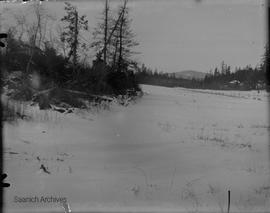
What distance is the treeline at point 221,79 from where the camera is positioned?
1083 centimetres

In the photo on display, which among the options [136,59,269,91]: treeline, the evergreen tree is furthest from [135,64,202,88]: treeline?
the evergreen tree

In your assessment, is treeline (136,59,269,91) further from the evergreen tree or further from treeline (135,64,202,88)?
the evergreen tree

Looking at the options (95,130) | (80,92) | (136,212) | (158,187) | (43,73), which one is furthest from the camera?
(80,92)

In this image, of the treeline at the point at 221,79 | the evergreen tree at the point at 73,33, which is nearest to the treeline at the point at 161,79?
the treeline at the point at 221,79

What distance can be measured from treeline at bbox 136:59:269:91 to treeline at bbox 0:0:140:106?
96 cm

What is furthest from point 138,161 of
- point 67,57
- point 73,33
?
point 67,57

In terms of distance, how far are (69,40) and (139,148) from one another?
157 inches

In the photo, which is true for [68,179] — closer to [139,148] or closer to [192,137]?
[139,148]

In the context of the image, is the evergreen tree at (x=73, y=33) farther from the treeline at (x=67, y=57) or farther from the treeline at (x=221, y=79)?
the treeline at (x=221, y=79)

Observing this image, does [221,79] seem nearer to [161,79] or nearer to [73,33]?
[161,79]

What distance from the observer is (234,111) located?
55.7 feet

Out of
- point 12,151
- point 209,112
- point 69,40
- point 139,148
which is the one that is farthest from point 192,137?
point 12,151

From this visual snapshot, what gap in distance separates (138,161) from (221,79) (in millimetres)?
6229

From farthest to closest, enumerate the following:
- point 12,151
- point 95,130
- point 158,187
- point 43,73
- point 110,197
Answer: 1. point 43,73
2. point 95,130
3. point 12,151
4. point 158,187
5. point 110,197
